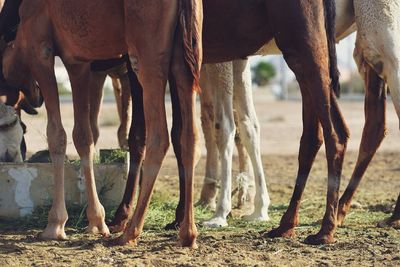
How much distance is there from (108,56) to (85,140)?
80 centimetres

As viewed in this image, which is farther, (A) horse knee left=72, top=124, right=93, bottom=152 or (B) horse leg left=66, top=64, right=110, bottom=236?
(A) horse knee left=72, top=124, right=93, bottom=152

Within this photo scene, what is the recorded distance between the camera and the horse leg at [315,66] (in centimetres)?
735

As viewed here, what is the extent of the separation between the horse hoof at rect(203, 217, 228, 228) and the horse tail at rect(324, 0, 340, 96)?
5.67 ft

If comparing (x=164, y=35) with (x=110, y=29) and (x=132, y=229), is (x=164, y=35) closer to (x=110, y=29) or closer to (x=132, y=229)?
(x=110, y=29)

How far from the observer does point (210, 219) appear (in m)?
8.79

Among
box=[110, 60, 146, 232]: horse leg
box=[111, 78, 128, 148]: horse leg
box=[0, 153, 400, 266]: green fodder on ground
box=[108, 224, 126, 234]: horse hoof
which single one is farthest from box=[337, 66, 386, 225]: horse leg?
box=[111, 78, 128, 148]: horse leg

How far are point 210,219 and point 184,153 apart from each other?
6.07 feet

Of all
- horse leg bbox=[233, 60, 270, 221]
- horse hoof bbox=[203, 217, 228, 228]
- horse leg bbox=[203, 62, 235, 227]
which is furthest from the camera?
horse leg bbox=[233, 60, 270, 221]

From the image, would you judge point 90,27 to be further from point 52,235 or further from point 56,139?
point 52,235

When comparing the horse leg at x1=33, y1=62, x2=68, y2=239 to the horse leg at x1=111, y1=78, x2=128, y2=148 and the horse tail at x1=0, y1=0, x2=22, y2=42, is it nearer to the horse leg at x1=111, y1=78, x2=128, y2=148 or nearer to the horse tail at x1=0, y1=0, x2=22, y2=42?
the horse tail at x1=0, y1=0, x2=22, y2=42


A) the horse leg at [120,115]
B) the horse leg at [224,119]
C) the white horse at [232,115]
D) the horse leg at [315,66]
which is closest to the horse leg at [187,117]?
the horse leg at [315,66]

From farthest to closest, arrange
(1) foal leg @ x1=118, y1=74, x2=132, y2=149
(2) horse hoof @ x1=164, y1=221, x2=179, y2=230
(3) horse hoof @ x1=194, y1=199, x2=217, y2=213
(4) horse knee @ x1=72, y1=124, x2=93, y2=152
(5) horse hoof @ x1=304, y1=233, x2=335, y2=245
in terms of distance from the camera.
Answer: (1) foal leg @ x1=118, y1=74, x2=132, y2=149 < (3) horse hoof @ x1=194, y1=199, x2=217, y2=213 < (2) horse hoof @ x1=164, y1=221, x2=179, y2=230 < (4) horse knee @ x1=72, y1=124, x2=93, y2=152 < (5) horse hoof @ x1=304, y1=233, x2=335, y2=245

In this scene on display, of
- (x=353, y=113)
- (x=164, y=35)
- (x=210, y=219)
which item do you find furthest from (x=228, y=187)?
(x=353, y=113)

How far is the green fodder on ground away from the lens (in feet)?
22.0
